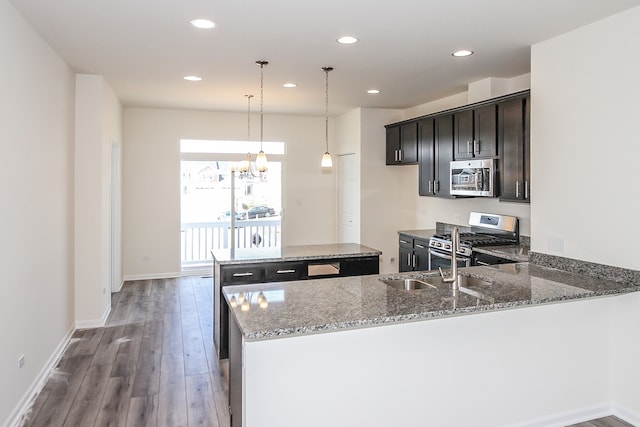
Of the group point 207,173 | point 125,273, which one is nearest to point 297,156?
point 207,173

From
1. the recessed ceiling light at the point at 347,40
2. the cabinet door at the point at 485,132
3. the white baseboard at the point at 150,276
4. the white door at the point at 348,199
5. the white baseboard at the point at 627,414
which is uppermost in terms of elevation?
the recessed ceiling light at the point at 347,40

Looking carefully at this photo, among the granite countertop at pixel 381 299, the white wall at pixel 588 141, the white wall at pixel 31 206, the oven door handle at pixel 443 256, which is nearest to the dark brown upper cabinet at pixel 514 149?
the white wall at pixel 588 141

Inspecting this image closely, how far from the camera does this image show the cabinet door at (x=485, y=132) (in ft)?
14.6

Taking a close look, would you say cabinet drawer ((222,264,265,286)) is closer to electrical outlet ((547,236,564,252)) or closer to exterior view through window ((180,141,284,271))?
electrical outlet ((547,236,564,252))

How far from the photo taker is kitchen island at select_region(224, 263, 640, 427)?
87.1 inches

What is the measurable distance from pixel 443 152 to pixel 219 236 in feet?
14.2

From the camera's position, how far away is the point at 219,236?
26.3ft

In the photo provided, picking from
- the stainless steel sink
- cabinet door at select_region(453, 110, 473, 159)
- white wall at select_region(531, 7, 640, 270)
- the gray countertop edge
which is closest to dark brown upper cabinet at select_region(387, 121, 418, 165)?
cabinet door at select_region(453, 110, 473, 159)

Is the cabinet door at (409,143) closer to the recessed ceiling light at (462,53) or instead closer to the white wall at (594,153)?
the recessed ceiling light at (462,53)

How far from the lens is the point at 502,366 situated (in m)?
2.73

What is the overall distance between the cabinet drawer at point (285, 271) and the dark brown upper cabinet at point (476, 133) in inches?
86.7

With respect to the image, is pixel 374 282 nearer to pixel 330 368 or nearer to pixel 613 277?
pixel 330 368

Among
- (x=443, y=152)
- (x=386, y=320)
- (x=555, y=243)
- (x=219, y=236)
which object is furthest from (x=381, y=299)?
(x=219, y=236)

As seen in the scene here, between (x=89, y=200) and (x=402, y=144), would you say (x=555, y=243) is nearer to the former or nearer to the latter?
(x=402, y=144)
